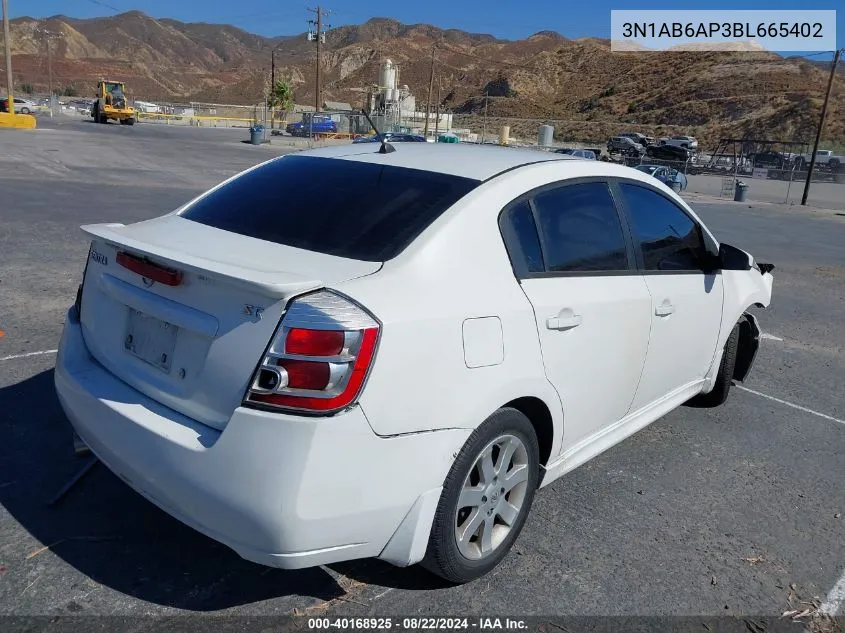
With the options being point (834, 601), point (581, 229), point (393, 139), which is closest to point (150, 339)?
point (581, 229)

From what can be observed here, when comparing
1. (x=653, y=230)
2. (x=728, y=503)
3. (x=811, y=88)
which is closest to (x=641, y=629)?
(x=728, y=503)

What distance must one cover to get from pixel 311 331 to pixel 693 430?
10.9 feet

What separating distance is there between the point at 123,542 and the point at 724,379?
12.9 feet

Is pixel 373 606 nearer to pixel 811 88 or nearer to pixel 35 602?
pixel 35 602

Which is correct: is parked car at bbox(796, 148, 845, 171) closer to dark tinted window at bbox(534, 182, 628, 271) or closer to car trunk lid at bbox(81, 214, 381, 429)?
dark tinted window at bbox(534, 182, 628, 271)

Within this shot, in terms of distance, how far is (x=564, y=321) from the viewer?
3152mm

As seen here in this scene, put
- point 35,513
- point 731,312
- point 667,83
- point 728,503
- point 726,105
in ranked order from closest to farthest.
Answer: point 35,513
point 728,503
point 731,312
point 726,105
point 667,83

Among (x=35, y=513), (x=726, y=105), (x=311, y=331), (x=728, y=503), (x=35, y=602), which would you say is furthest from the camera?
(x=726, y=105)

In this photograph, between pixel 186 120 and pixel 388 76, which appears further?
pixel 388 76

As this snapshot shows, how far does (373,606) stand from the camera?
2836 mm

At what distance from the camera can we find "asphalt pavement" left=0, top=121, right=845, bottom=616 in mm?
2865

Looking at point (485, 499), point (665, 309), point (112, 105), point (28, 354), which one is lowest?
point (28, 354)

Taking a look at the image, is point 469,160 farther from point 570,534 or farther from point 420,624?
point 420,624

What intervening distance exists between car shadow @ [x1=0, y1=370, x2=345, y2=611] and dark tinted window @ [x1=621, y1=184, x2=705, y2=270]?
92.4 inches
